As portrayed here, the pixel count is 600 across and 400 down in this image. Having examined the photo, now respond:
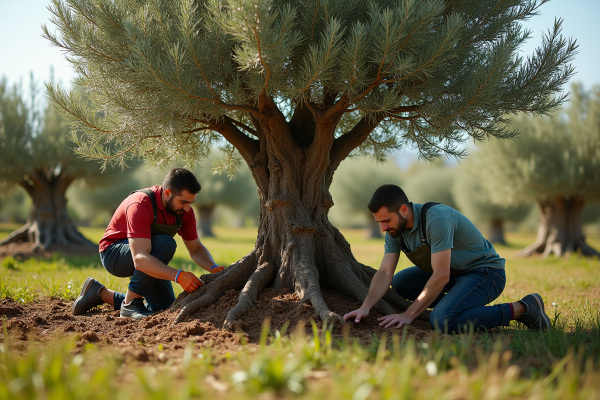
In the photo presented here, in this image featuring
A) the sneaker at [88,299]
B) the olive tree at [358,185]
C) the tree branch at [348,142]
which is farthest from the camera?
the olive tree at [358,185]

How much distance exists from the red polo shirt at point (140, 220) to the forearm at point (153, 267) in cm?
28

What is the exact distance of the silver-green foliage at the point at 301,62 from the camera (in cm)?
323

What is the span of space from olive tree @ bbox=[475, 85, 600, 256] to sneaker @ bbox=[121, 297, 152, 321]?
1274 centimetres

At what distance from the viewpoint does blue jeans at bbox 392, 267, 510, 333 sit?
3764 mm

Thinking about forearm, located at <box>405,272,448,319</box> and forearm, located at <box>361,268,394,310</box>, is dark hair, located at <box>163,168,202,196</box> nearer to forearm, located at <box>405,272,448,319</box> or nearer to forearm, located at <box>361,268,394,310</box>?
forearm, located at <box>361,268,394,310</box>

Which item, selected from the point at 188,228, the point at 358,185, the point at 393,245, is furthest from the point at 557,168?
the point at 358,185

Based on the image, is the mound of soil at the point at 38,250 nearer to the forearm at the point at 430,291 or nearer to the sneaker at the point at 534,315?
the forearm at the point at 430,291

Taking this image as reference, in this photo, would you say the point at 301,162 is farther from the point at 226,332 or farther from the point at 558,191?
the point at 558,191

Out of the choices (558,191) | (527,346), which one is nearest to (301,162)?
(527,346)

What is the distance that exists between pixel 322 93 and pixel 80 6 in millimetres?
2507

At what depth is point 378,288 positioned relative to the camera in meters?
3.84

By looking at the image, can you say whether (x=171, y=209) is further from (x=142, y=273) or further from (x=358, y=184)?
(x=358, y=184)

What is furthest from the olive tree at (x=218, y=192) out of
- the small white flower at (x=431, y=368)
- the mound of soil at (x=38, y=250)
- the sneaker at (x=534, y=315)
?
the small white flower at (x=431, y=368)

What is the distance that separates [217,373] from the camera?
2367 mm
